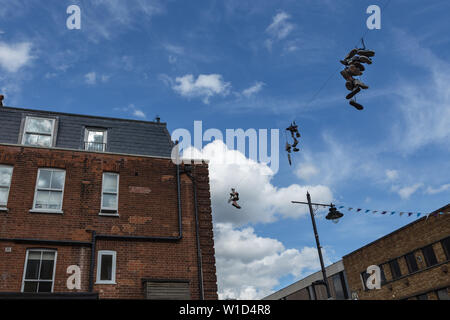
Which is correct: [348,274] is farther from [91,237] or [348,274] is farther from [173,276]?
[91,237]

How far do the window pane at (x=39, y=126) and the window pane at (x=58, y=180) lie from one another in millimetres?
2323

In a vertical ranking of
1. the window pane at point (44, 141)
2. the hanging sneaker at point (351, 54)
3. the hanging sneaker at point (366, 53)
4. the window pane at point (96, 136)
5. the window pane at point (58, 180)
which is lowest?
the hanging sneaker at point (366, 53)

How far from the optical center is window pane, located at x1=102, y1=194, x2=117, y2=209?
15.4m

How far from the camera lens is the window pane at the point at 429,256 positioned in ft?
75.4

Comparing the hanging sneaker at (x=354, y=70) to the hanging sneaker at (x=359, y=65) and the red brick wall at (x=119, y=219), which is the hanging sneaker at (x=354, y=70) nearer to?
the hanging sneaker at (x=359, y=65)

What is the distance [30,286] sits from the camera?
13.1 meters

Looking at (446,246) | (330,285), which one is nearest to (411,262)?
(446,246)

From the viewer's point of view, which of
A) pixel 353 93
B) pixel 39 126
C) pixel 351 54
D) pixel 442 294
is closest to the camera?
pixel 353 93

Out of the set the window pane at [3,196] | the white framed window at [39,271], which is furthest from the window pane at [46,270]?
the window pane at [3,196]

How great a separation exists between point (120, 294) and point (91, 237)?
231 cm

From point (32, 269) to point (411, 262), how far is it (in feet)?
70.3

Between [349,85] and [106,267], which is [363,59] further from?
[106,267]

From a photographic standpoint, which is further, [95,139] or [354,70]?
[95,139]
